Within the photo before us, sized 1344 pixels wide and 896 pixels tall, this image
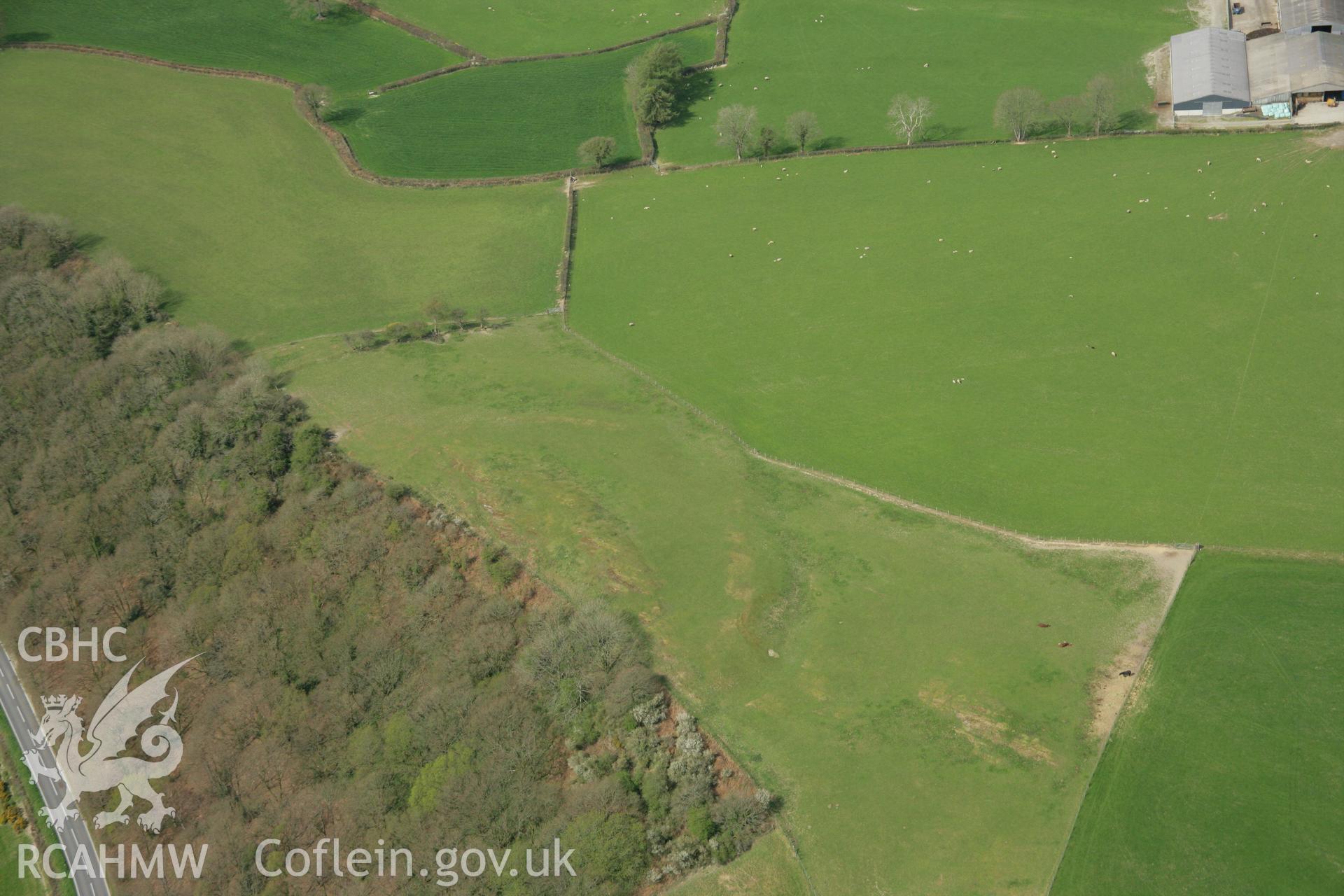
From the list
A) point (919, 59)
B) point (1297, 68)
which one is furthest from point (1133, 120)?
point (919, 59)

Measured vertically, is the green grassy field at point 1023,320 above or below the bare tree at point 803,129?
below

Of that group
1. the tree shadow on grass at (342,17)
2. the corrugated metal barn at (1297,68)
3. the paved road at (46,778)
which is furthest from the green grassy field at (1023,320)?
the tree shadow on grass at (342,17)

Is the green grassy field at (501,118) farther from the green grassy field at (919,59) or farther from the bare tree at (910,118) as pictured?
the bare tree at (910,118)

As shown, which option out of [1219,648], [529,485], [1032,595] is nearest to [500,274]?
[529,485]

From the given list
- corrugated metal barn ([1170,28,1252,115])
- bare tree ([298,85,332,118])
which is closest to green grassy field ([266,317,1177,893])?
bare tree ([298,85,332,118])

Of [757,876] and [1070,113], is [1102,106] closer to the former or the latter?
[1070,113]
